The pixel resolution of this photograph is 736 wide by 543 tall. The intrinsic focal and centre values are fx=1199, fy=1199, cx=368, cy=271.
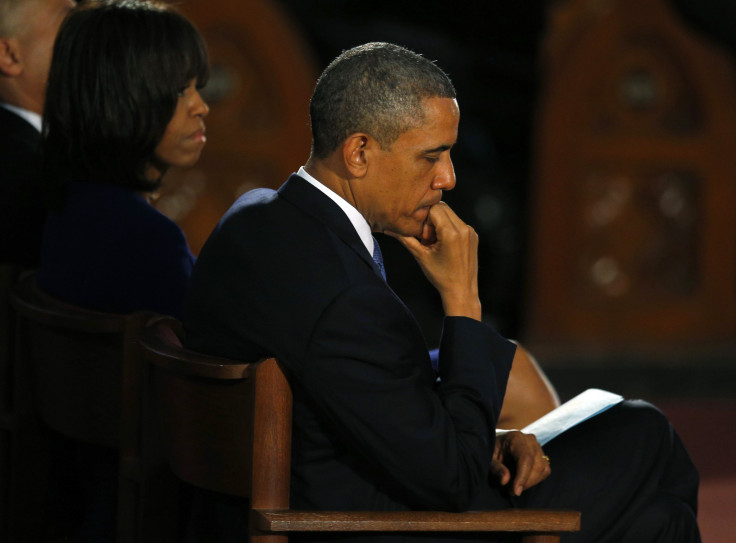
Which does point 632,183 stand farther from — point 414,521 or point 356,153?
point 414,521

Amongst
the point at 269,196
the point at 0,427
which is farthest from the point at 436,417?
the point at 0,427

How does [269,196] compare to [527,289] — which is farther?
[527,289]

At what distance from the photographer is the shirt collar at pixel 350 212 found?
1823mm

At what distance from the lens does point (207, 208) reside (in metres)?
5.28

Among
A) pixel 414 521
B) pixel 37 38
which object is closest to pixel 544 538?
pixel 414 521

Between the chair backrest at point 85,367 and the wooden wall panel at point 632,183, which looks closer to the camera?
the chair backrest at point 85,367

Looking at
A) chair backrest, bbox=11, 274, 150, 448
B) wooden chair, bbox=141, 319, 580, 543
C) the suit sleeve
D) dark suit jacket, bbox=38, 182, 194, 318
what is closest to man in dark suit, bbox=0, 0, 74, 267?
dark suit jacket, bbox=38, 182, 194, 318

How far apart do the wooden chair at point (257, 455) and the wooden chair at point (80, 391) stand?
0.18 m

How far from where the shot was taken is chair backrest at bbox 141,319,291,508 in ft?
5.16

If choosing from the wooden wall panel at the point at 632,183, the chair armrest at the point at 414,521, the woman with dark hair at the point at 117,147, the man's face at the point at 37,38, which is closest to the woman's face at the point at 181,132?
the woman with dark hair at the point at 117,147

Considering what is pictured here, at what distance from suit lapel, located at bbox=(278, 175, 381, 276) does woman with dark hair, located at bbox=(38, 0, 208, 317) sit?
46 centimetres

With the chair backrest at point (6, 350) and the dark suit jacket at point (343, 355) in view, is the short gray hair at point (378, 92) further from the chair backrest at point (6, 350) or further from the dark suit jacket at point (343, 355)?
the chair backrest at point (6, 350)

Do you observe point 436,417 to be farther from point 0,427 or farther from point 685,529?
point 0,427

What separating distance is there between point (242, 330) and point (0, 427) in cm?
80
